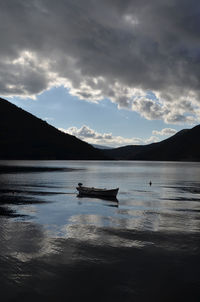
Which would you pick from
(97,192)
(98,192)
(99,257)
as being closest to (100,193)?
(98,192)

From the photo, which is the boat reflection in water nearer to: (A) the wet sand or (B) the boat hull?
(B) the boat hull

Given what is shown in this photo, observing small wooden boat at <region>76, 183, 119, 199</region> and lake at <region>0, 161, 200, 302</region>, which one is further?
small wooden boat at <region>76, 183, 119, 199</region>

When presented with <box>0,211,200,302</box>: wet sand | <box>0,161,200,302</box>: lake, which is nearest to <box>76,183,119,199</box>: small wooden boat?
<box>0,161,200,302</box>: lake

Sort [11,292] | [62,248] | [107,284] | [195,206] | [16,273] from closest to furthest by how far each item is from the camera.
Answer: [11,292] < [107,284] < [16,273] < [62,248] < [195,206]

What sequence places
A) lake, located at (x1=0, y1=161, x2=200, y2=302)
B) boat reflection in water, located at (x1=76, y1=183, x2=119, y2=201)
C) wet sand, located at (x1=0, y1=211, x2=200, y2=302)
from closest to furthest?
wet sand, located at (x1=0, y1=211, x2=200, y2=302) < lake, located at (x1=0, y1=161, x2=200, y2=302) < boat reflection in water, located at (x1=76, y1=183, x2=119, y2=201)

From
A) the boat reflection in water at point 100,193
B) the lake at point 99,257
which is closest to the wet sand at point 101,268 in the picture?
the lake at point 99,257

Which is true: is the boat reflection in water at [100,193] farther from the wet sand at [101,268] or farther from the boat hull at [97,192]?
the wet sand at [101,268]

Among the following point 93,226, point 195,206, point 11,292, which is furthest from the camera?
point 195,206

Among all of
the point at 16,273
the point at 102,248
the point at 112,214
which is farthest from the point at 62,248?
the point at 112,214

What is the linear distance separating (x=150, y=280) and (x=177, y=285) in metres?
1.56

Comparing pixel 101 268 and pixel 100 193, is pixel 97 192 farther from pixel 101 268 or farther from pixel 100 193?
pixel 101 268

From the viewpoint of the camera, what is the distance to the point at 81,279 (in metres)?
16.3

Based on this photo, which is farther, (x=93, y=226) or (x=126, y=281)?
(x=93, y=226)

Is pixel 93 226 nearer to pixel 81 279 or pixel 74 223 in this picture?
pixel 74 223
